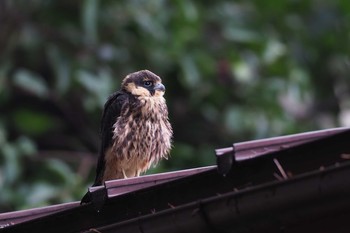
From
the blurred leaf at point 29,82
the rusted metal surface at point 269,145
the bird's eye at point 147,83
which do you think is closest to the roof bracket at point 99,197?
the rusted metal surface at point 269,145

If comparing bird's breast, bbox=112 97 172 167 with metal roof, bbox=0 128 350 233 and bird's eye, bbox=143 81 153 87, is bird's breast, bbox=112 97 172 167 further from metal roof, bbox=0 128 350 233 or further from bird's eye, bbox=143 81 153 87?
metal roof, bbox=0 128 350 233

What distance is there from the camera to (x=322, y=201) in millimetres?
3006

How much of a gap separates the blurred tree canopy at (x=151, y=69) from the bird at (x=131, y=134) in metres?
2.49

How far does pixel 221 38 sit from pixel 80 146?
162 cm

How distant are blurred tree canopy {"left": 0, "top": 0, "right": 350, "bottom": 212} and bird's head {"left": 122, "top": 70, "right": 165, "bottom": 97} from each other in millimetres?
2384

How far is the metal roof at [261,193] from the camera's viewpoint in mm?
3000

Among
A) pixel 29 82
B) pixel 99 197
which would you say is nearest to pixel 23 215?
pixel 99 197

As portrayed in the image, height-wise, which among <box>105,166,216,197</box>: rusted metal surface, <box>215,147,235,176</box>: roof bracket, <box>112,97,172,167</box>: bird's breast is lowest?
<box>112,97,172,167</box>: bird's breast

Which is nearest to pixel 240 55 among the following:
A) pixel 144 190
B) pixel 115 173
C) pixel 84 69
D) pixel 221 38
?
pixel 221 38

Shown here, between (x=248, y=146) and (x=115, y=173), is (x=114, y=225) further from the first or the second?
(x=115, y=173)

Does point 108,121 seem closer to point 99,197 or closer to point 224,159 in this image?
point 99,197

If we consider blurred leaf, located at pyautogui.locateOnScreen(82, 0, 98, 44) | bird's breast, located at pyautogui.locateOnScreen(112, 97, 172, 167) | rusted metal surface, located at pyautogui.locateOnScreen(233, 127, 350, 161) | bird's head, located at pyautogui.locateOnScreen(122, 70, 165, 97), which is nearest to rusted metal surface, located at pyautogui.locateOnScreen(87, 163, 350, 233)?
rusted metal surface, located at pyautogui.locateOnScreen(233, 127, 350, 161)

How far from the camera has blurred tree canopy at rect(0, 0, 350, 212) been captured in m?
8.77

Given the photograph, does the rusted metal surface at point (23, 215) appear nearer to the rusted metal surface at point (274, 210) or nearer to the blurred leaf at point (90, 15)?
the rusted metal surface at point (274, 210)
